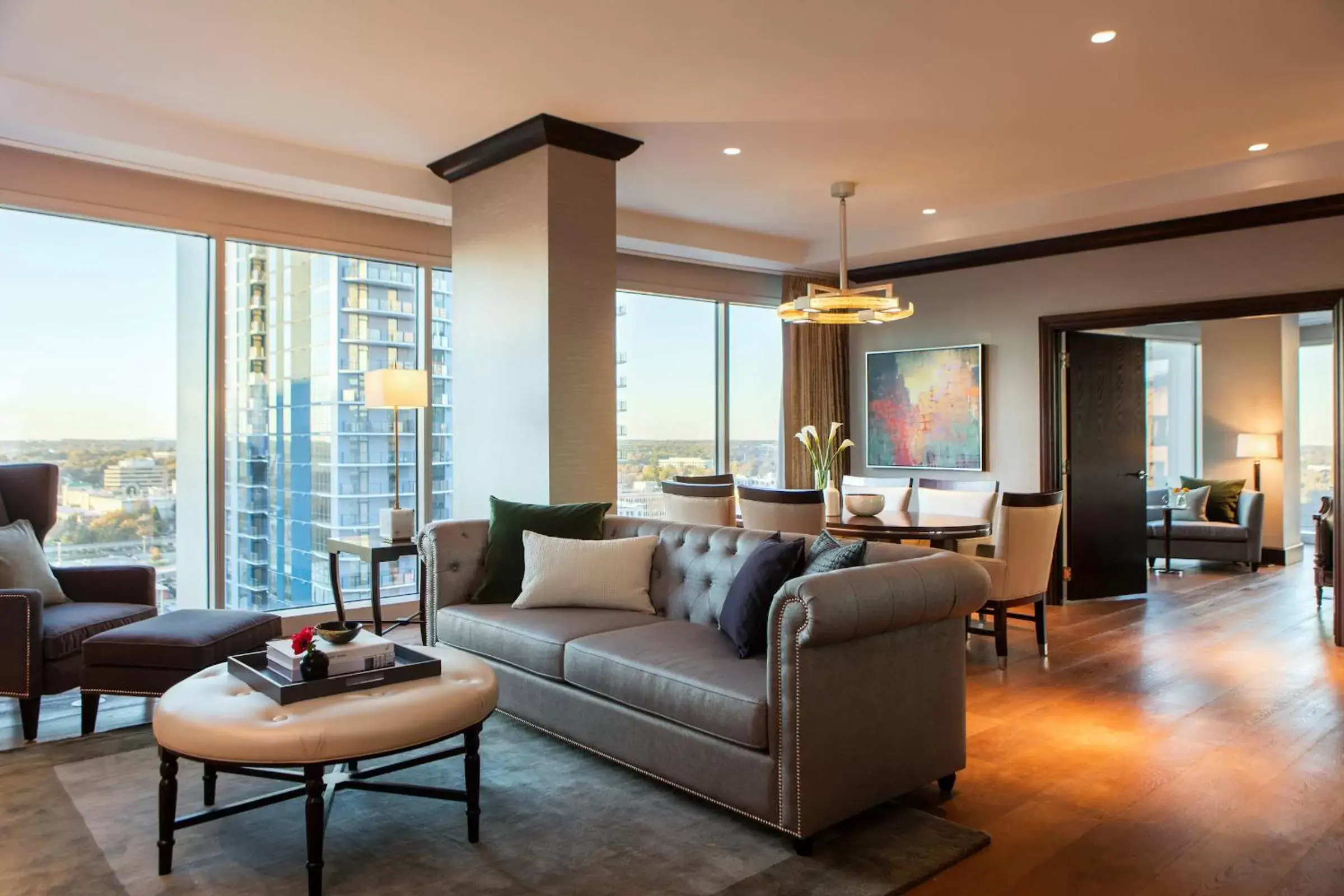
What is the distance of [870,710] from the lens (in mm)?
2770

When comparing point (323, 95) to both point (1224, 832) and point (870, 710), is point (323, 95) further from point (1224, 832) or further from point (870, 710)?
point (1224, 832)

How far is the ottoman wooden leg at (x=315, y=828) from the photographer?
236 cm

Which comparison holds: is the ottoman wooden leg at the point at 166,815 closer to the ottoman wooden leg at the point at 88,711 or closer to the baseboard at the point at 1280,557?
the ottoman wooden leg at the point at 88,711

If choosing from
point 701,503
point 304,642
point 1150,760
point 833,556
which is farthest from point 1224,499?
point 304,642

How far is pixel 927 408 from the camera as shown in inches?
303

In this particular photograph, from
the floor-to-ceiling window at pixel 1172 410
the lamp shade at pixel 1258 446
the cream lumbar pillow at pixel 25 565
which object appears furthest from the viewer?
the floor-to-ceiling window at pixel 1172 410

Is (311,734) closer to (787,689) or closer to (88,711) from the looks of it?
(787,689)

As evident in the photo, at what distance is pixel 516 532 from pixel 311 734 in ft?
6.28

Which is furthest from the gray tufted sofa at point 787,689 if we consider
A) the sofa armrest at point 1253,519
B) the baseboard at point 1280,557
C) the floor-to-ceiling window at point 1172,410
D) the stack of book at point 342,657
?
the floor-to-ceiling window at point 1172,410

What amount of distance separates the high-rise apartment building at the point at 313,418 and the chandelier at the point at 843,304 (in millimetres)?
2387

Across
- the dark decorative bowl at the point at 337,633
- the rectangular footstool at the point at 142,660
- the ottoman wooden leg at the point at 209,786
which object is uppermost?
the dark decorative bowl at the point at 337,633

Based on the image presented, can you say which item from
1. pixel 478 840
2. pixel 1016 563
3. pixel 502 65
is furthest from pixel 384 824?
pixel 1016 563

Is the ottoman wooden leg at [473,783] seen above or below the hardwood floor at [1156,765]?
above

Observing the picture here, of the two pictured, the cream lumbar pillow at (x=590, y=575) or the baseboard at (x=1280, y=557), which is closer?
the cream lumbar pillow at (x=590, y=575)
